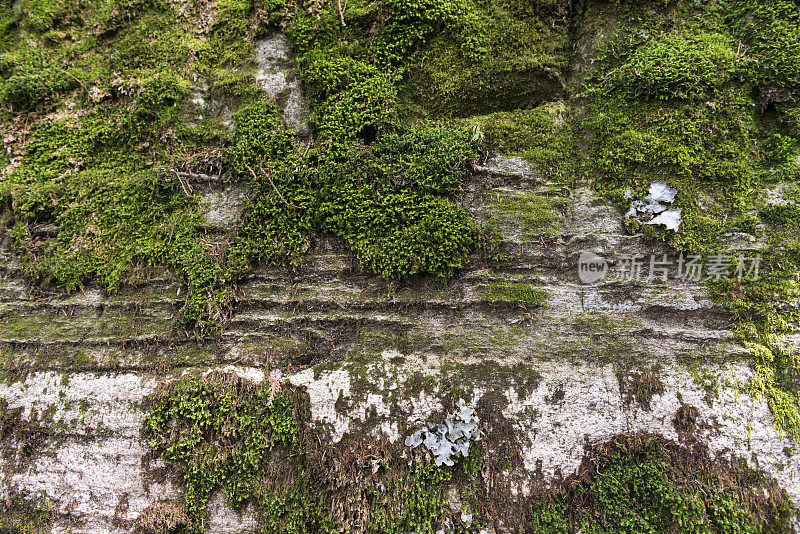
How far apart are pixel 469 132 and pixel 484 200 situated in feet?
2.62

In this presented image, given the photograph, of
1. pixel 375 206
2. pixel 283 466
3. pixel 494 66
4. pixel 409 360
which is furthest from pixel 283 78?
pixel 283 466

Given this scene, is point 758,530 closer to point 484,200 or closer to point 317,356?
point 484,200

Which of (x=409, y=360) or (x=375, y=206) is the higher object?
(x=375, y=206)

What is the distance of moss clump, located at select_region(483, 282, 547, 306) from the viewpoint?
3.90m

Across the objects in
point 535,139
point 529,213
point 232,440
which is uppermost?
point 535,139

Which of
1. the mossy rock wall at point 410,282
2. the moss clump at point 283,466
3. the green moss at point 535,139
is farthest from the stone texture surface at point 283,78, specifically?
the moss clump at point 283,466

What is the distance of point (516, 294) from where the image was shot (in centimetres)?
391

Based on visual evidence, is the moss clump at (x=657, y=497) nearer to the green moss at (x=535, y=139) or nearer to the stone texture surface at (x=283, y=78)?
the green moss at (x=535, y=139)

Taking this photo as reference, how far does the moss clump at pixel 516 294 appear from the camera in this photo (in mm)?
3902

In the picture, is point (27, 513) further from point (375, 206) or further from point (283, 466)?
point (375, 206)

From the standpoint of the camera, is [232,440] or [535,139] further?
[535,139]

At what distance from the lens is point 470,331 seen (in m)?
3.92

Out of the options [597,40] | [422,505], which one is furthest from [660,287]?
[422,505]

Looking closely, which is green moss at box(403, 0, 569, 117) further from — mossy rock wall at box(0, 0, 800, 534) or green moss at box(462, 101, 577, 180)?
green moss at box(462, 101, 577, 180)
